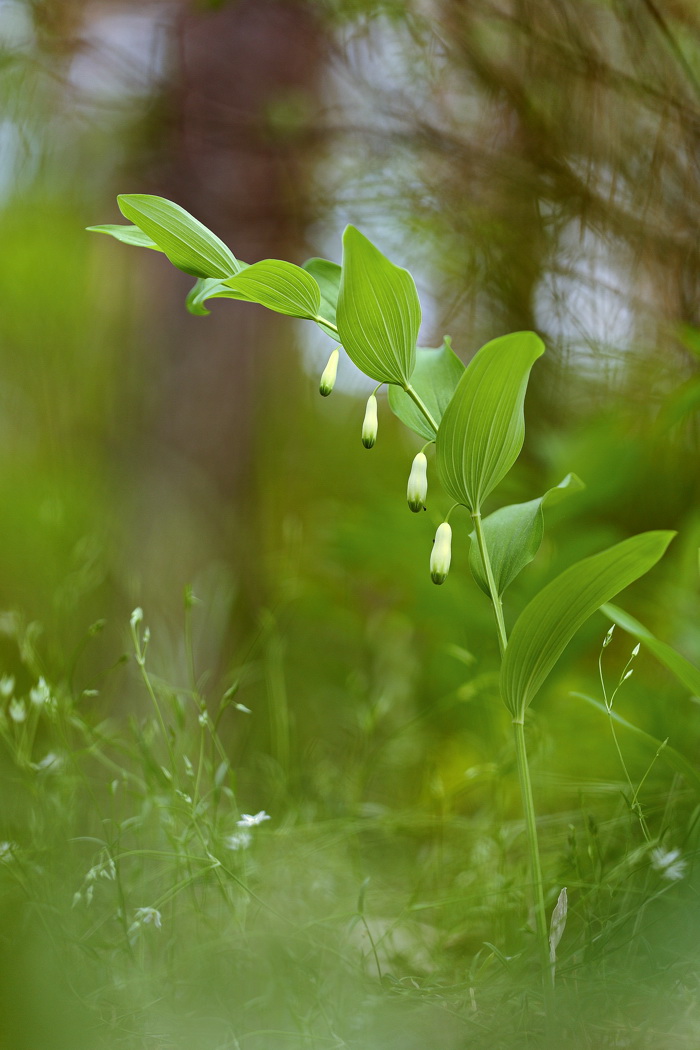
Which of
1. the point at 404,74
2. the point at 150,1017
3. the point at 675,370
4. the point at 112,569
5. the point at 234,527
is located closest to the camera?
the point at 150,1017

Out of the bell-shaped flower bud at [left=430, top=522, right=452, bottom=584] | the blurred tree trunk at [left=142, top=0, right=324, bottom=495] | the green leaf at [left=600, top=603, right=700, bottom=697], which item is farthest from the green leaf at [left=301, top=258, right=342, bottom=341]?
the blurred tree trunk at [left=142, top=0, right=324, bottom=495]

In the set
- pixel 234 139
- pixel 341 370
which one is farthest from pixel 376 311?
pixel 234 139

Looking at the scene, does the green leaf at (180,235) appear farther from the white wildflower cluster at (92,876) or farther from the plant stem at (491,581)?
the white wildflower cluster at (92,876)

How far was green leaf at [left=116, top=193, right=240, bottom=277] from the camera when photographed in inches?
14.1

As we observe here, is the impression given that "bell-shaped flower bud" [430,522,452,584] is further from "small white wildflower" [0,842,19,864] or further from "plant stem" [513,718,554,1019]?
"small white wildflower" [0,842,19,864]

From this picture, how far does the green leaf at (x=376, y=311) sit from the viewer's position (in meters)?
0.35

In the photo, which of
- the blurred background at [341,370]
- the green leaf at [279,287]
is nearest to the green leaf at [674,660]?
the blurred background at [341,370]

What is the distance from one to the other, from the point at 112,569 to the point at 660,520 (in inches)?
40.4

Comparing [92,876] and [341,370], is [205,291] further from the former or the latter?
[341,370]

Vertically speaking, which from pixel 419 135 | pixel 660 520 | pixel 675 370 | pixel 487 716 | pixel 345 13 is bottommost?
pixel 487 716

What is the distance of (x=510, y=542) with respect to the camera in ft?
1.38

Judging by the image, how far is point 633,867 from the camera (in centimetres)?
44

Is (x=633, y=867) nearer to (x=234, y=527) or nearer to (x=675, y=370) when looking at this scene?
(x=675, y=370)

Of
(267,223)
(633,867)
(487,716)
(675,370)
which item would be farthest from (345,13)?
(633,867)
